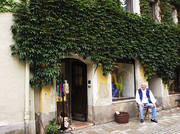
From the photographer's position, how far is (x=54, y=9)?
4.95m

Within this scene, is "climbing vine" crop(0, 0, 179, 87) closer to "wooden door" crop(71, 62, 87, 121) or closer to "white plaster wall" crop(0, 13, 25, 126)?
"white plaster wall" crop(0, 13, 25, 126)

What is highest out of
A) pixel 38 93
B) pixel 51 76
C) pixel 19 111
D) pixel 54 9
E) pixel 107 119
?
pixel 54 9

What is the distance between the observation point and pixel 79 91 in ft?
21.0

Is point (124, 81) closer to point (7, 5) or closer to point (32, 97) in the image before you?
point (32, 97)

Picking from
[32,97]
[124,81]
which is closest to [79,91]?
[32,97]

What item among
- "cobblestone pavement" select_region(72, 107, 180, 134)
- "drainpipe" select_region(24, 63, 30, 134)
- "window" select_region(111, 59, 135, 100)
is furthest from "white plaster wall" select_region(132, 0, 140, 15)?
"drainpipe" select_region(24, 63, 30, 134)

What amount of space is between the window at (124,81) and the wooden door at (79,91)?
4.85 ft

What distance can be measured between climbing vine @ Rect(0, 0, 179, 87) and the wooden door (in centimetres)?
85

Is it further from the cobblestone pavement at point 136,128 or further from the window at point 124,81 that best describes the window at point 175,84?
the cobblestone pavement at point 136,128

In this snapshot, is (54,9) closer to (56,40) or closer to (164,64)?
(56,40)

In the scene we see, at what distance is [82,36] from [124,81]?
3225 millimetres

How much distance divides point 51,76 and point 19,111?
127cm

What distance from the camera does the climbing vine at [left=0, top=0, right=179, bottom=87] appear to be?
179 inches

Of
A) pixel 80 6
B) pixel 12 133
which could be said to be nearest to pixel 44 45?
pixel 80 6
